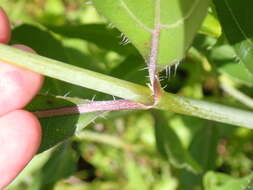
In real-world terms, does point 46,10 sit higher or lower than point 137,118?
higher

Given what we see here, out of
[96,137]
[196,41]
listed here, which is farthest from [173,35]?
[96,137]

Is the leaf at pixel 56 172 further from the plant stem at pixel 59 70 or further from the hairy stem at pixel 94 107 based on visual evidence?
the plant stem at pixel 59 70

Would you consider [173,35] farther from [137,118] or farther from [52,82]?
[137,118]

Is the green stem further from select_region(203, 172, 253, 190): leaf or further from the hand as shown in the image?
select_region(203, 172, 253, 190): leaf

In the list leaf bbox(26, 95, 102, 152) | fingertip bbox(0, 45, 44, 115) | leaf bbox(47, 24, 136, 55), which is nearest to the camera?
fingertip bbox(0, 45, 44, 115)

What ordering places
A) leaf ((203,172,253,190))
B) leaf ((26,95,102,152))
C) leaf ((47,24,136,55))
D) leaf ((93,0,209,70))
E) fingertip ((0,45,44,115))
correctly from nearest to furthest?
leaf ((93,0,209,70))
fingertip ((0,45,44,115))
leaf ((26,95,102,152))
leaf ((203,172,253,190))
leaf ((47,24,136,55))

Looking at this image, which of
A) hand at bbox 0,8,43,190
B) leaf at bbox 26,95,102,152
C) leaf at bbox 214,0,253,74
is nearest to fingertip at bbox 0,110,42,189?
hand at bbox 0,8,43,190

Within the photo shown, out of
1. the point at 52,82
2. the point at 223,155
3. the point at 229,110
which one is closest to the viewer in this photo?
the point at 229,110

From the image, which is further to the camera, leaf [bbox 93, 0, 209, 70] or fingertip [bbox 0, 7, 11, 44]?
fingertip [bbox 0, 7, 11, 44]
